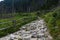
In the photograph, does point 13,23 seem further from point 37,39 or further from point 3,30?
point 37,39

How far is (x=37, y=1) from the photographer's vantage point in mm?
60375

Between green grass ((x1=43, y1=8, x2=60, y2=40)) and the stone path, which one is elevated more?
green grass ((x1=43, y1=8, x2=60, y2=40))

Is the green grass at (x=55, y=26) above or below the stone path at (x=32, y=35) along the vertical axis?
above

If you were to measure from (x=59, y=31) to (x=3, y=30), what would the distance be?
229 inches

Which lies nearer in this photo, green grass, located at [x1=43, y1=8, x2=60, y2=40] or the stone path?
green grass, located at [x1=43, y1=8, x2=60, y2=40]

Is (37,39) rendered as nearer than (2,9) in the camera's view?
Yes

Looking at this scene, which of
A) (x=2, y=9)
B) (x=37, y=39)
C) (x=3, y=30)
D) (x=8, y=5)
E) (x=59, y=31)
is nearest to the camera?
(x=59, y=31)

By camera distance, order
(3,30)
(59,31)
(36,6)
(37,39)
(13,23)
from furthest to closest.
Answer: (36,6)
(13,23)
(3,30)
(37,39)
(59,31)

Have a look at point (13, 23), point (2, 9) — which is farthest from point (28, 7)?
point (13, 23)

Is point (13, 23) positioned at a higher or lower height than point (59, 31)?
lower

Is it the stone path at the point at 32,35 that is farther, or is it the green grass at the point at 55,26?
the stone path at the point at 32,35

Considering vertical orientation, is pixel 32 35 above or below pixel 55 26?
below

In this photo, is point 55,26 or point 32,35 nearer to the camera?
point 55,26

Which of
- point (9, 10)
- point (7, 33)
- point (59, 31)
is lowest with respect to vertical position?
point (9, 10)
